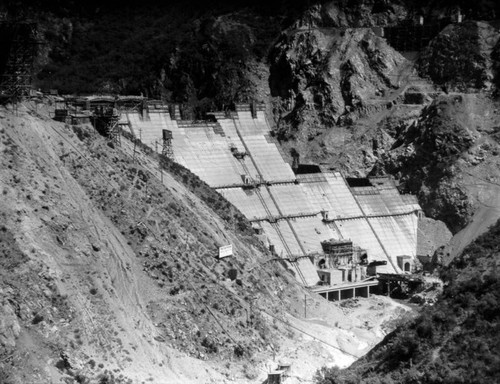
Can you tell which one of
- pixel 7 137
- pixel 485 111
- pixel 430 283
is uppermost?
pixel 7 137

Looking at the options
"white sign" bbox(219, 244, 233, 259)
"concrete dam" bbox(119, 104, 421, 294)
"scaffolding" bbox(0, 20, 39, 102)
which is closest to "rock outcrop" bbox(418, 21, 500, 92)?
"concrete dam" bbox(119, 104, 421, 294)

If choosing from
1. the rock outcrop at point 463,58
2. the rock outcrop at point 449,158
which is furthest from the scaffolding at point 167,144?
the rock outcrop at point 463,58

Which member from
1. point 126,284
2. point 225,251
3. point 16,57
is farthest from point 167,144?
point 126,284

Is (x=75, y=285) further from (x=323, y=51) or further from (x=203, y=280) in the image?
(x=323, y=51)

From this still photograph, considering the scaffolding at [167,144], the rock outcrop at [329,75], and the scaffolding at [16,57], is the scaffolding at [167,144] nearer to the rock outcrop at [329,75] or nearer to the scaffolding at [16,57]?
the rock outcrop at [329,75]

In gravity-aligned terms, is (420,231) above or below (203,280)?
below

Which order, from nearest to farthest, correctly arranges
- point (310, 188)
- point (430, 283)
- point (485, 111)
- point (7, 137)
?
1. point (7, 137)
2. point (430, 283)
3. point (310, 188)
4. point (485, 111)

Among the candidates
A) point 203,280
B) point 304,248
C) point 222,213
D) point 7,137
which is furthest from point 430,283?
point 7,137

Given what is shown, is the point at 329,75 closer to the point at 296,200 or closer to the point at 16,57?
the point at 296,200
